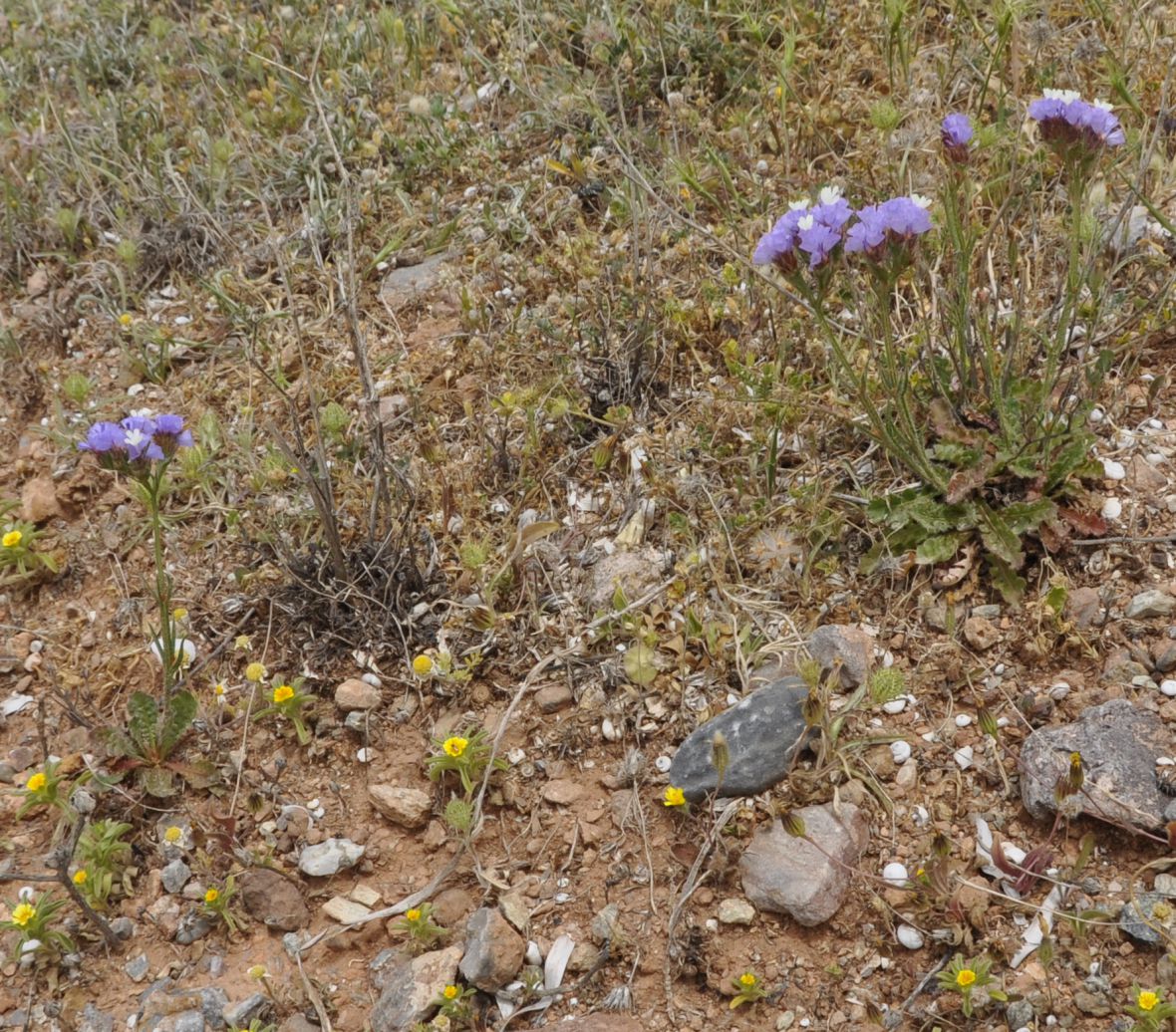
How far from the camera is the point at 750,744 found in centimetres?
253

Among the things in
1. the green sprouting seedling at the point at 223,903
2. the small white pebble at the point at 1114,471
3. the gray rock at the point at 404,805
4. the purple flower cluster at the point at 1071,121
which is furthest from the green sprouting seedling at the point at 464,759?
the purple flower cluster at the point at 1071,121

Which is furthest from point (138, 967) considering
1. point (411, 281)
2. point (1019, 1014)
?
point (411, 281)

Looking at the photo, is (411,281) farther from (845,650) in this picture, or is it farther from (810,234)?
(845,650)

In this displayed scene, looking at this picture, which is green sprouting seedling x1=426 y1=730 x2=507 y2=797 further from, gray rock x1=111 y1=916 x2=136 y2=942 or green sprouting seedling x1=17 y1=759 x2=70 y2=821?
green sprouting seedling x1=17 y1=759 x2=70 y2=821

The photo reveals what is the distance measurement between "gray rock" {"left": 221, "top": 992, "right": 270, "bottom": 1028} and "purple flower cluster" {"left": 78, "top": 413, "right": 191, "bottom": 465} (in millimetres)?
1274

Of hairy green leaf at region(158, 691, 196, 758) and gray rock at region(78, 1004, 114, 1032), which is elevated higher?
hairy green leaf at region(158, 691, 196, 758)

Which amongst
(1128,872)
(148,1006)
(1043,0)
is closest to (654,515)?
(1128,872)

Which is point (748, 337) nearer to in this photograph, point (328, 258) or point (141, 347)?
point (328, 258)

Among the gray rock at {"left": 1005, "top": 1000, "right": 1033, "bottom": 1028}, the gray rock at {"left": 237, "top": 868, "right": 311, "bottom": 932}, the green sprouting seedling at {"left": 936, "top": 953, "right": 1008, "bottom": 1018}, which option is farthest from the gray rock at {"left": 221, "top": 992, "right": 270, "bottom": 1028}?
the gray rock at {"left": 1005, "top": 1000, "right": 1033, "bottom": 1028}

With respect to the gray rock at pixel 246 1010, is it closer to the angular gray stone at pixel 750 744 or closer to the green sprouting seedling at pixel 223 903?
the green sprouting seedling at pixel 223 903

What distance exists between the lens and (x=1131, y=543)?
274cm

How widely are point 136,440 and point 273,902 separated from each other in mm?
1138

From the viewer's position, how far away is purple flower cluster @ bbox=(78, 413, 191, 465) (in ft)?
8.64

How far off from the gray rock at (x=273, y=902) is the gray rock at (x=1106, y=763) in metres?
1.65
